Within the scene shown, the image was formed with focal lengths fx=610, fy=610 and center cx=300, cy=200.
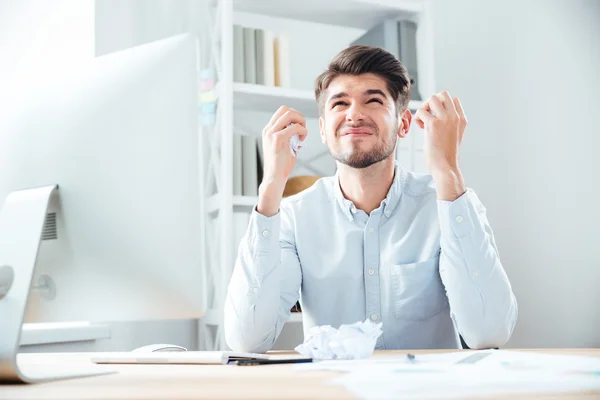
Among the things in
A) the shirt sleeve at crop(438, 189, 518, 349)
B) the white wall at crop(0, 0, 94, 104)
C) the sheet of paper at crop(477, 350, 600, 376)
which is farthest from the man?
the white wall at crop(0, 0, 94, 104)

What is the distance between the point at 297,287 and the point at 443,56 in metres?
2.00

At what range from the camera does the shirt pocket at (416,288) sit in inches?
59.1

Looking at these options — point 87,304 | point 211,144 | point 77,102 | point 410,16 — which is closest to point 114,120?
point 77,102

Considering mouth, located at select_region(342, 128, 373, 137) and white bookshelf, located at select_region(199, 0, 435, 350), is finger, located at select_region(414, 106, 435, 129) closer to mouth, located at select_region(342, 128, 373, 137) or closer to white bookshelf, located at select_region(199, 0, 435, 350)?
mouth, located at select_region(342, 128, 373, 137)

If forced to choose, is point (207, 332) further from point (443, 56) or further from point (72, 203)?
point (443, 56)

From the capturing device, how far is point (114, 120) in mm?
805

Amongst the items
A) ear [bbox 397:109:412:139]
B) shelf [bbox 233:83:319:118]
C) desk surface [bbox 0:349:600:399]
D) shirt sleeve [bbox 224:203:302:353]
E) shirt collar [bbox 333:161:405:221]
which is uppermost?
shelf [bbox 233:83:319:118]

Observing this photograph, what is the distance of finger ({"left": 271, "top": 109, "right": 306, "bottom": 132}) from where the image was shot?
1.50 m

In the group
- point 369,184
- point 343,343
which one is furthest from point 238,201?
point 343,343

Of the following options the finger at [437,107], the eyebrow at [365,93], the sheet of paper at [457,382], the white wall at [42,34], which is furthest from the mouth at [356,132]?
the white wall at [42,34]

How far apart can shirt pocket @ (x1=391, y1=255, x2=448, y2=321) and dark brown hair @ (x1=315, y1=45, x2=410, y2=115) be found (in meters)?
0.49

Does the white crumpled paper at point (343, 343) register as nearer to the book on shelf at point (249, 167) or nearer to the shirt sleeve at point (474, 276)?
the shirt sleeve at point (474, 276)

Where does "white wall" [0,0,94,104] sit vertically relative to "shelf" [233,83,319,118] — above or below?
above

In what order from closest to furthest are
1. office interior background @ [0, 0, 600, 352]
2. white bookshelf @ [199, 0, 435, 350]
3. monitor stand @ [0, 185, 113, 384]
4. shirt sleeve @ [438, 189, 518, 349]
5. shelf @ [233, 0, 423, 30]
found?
monitor stand @ [0, 185, 113, 384]
shirt sleeve @ [438, 189, 518, 349]
white bookshelf @ [199, 0, 435, 350]
shelf @ [233, 0, 423, 30]
office interior background @ [0, 0, 600, 352]
